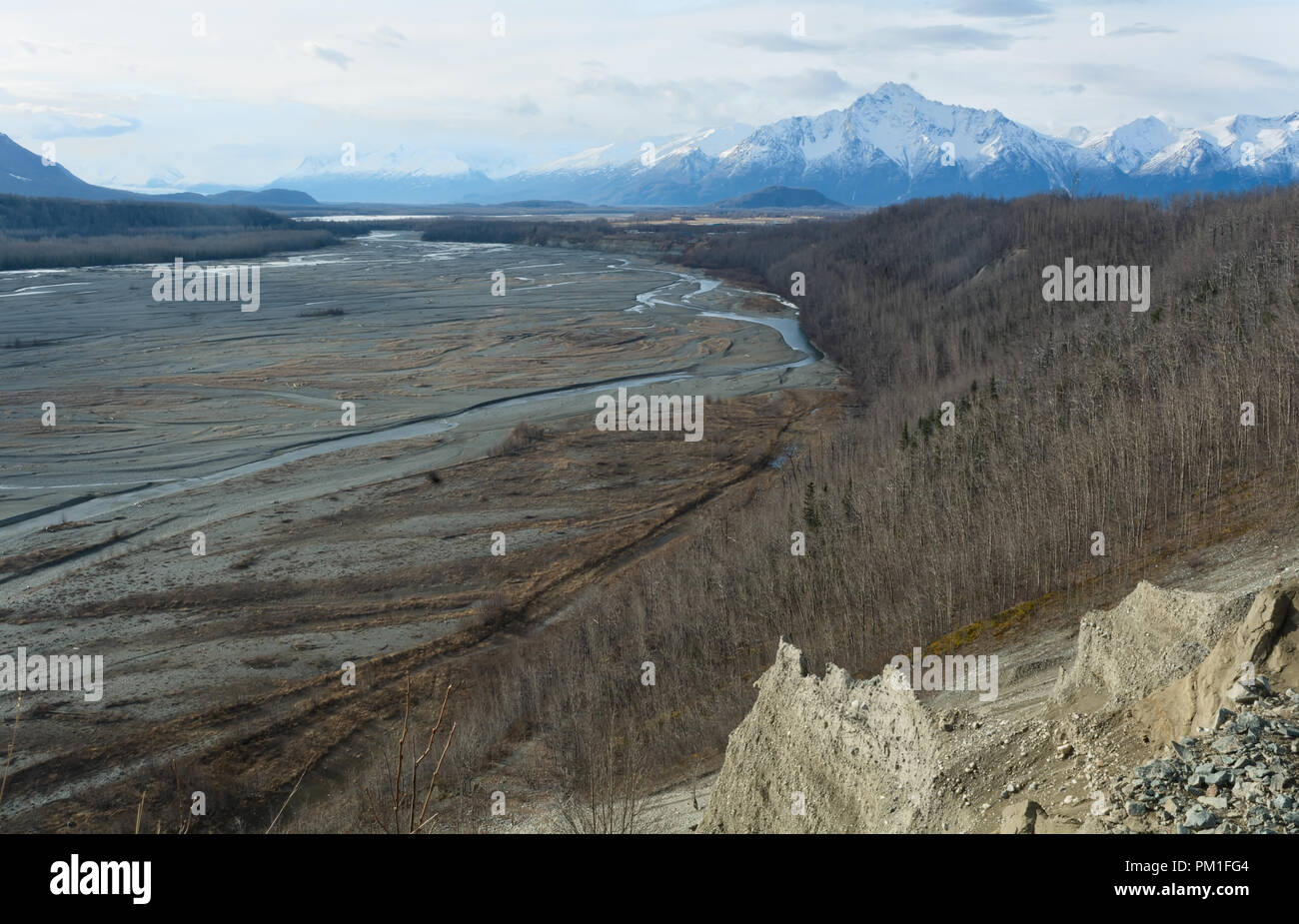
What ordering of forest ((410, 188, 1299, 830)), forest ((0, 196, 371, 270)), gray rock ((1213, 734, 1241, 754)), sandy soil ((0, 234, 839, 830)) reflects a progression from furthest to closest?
forest ((0, 196, 371, 270)) → sandy soil ((0, 234, 839, 830)) → forest ((410, 188, 1299, 830)) → gray rock ((1213, 734, 1241, 754))

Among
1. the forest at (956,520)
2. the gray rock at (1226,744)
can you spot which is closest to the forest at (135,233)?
the forest at (956,520)

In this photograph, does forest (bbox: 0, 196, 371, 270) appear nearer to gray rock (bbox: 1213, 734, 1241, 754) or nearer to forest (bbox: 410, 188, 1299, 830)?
forest (bbox: 410, 188, 1299, 830)

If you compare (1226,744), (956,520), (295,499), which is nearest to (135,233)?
(295,499)

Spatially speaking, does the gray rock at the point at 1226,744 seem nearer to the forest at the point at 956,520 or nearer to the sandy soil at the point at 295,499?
the forest at the point at 956,520

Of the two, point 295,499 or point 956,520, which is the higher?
point 956,520

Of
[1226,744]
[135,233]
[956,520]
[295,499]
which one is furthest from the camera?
[135,233]

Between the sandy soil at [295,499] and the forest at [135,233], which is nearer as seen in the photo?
the sandy soil at [295,499]

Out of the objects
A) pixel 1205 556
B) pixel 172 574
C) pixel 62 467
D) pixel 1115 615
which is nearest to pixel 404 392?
pixel 62 467

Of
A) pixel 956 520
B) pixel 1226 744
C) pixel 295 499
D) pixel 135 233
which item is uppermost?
pixel 135 233

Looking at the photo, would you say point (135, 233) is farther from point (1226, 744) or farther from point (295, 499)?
point (1226, 744)

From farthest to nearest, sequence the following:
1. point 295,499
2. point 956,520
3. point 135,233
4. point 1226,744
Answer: point 135,233
point 295,499
point 956,520
point 1226,744

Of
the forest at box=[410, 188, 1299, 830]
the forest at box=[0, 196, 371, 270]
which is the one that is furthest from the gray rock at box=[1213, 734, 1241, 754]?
the forest at box=[0, 196, 371, 270]
